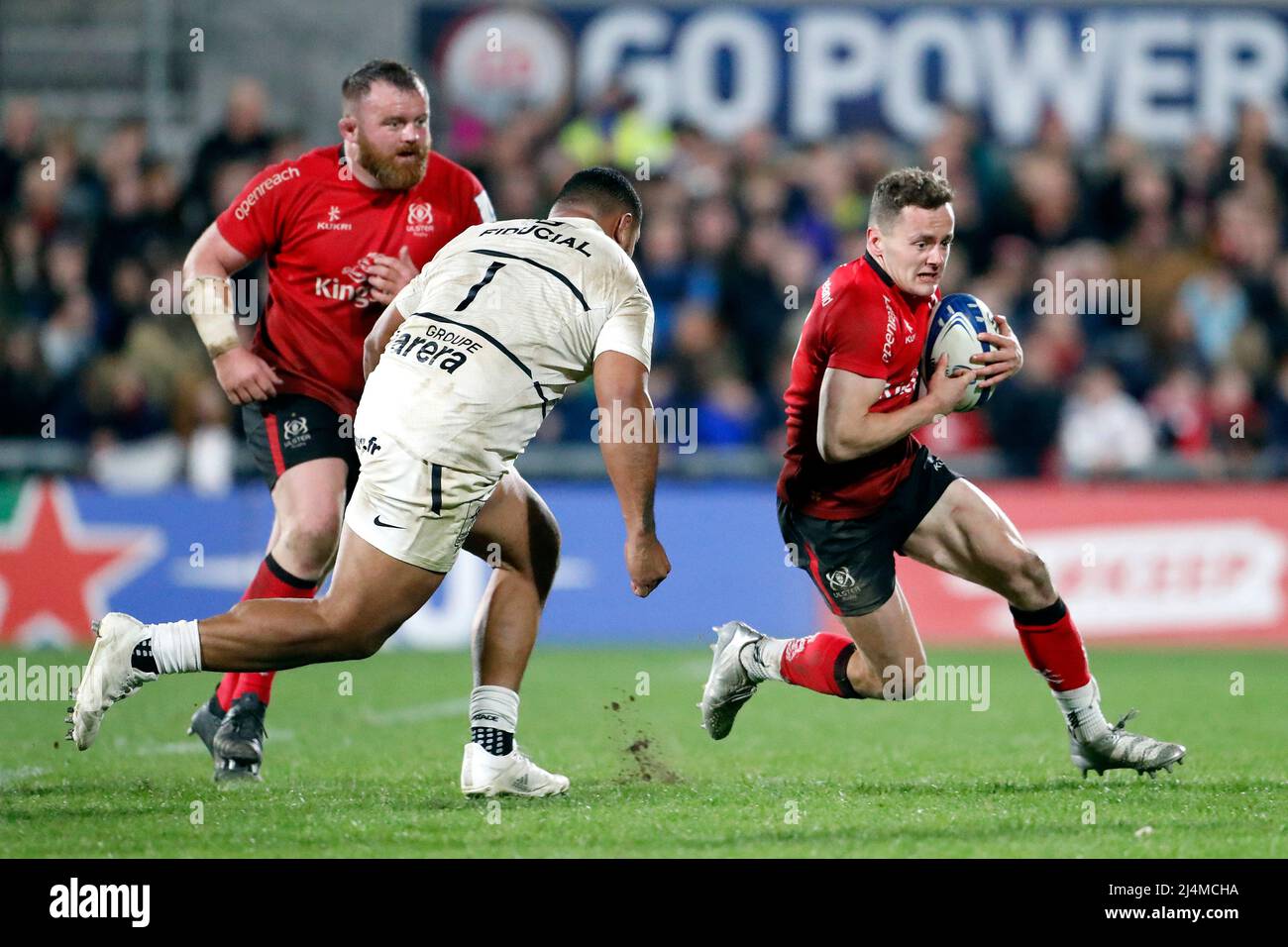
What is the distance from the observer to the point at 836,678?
6.69 metres

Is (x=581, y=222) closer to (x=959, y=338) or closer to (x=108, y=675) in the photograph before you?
(x=959, y=338)

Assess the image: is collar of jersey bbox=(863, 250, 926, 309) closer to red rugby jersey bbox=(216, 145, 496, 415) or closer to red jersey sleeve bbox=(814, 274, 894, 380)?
red jersey sleeve bbox=(814, 274, 894, 380)

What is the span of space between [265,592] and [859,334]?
2.48m

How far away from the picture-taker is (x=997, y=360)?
6.16 meters

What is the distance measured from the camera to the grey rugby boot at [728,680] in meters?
7.01

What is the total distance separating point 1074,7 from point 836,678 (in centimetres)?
1222

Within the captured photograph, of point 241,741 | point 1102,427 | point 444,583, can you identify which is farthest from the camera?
point 1102,427

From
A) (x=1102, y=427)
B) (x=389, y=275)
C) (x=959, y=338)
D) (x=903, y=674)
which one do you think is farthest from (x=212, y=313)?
(x=1102, y=427)

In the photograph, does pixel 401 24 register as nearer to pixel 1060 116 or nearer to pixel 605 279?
pixel 1060 116

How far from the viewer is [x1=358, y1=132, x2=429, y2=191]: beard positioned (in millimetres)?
6961

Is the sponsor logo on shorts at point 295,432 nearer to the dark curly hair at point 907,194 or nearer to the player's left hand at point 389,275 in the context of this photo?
the player's left hand at point 389,275

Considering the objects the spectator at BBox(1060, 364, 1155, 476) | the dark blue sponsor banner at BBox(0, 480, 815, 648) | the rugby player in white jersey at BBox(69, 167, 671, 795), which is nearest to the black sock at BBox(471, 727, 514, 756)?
the rugby player in white jersey at BBox(69, 167, 671, 795)

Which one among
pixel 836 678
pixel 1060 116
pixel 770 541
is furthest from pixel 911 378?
pixel 1060 116
